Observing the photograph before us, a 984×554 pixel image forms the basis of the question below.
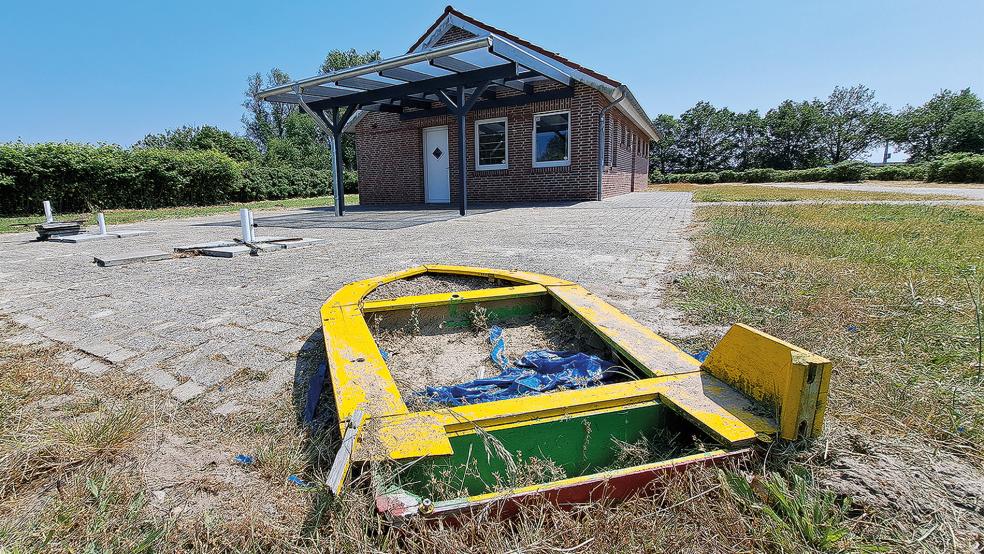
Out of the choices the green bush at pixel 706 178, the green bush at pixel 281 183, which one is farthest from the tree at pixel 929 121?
the green bush at pixel 281 183

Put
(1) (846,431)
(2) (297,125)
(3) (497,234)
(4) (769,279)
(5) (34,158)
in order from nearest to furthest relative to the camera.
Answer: (1) (846,431)
(4) (769,279)
(3) (497,234)
(5) (34,158)
(2) (297,125)

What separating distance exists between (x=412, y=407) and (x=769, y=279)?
113 inches

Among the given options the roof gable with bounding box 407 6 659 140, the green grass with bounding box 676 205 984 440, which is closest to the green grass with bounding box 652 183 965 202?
the roof gable with bounding box 407 6 659 140

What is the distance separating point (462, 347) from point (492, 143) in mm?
11853

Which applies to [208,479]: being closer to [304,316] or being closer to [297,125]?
[304,316]

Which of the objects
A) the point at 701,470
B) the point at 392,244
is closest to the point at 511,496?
the point at 701,470

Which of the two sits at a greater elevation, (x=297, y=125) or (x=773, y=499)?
(x=297, y=125)

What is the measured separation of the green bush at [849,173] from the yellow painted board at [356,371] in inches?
1436

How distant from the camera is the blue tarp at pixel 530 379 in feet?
5.56

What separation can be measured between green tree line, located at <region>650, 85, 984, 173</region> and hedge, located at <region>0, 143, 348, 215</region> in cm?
4102

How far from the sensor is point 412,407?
1.57 m

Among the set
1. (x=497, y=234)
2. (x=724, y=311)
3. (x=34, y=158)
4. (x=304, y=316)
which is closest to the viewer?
(x=724, y=311)

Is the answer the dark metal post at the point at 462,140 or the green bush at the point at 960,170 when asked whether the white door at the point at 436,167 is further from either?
the green bush at the point at 960,170

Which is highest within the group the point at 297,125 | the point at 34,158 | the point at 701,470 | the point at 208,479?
the point at 297,125
